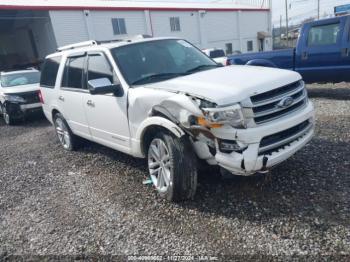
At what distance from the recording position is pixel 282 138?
3107 mm

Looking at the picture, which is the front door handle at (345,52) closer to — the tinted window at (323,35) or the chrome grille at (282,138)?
the tinted window at (323,35)

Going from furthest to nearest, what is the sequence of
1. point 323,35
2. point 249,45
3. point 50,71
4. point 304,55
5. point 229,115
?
point 249,45 < point 304,55 < point 323,35 < point 50,71 < point 229,115

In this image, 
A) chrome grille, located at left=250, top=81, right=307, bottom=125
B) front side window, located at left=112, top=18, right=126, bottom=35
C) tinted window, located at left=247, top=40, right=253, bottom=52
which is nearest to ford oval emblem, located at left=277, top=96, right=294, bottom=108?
chrome grille, located at left=250, top=81, right=307, bottom=125

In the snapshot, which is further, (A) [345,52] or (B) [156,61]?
(A) [345,52]

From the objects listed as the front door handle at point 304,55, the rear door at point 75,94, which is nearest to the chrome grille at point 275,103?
the rear door at point 75,94

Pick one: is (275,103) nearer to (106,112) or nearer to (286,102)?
Answer: (286,102)

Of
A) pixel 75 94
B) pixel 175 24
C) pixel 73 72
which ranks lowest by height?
pixel 75 94

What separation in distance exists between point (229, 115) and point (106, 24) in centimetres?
2205

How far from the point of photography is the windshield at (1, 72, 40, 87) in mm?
10781

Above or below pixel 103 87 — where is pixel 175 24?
above

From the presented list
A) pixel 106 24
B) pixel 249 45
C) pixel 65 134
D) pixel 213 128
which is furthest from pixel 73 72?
pixel 249 45

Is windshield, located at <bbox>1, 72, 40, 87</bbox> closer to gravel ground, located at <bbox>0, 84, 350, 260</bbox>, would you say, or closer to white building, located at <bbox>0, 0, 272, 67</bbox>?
gravel ground, located at <bbox>0, 84, 350, 260</bbox>

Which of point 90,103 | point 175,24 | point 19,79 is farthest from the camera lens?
point 175,24

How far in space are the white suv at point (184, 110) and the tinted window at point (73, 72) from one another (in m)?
0.02
